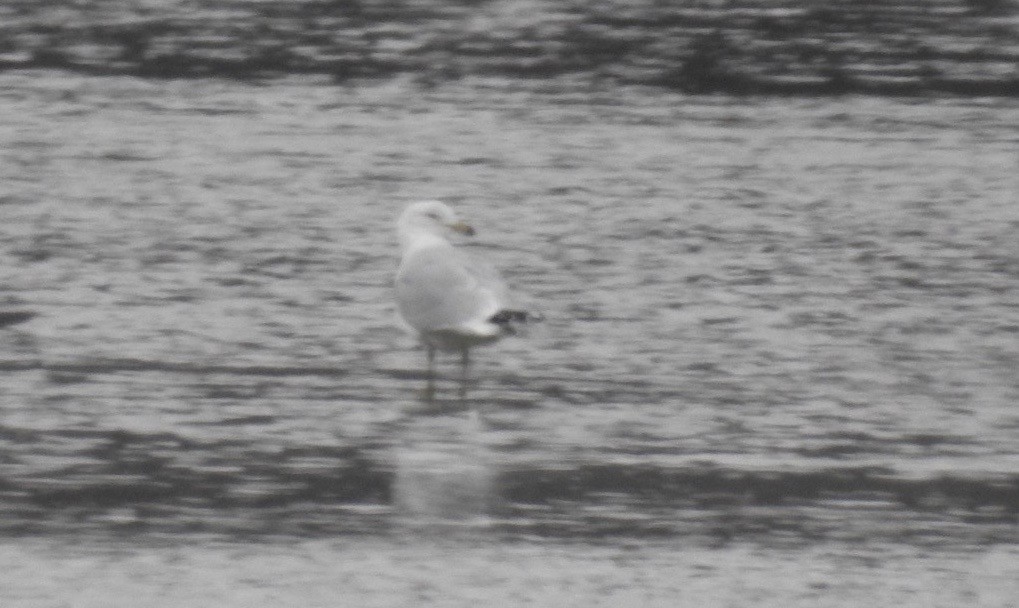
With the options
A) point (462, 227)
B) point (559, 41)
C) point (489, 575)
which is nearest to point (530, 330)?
point (462, 227)

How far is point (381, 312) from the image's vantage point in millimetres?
9344

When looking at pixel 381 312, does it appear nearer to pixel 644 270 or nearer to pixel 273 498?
pixel 644 270

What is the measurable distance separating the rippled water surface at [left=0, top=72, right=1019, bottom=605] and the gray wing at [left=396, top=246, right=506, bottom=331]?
228 millimetres

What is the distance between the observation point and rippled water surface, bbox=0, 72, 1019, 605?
6.82 m

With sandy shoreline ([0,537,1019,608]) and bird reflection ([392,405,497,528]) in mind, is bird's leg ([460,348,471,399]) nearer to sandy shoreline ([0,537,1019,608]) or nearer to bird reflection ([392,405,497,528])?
bird reflection ([392,405,497,528])

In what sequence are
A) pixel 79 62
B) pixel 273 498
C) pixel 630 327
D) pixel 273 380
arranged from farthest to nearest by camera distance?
pixel 79 62
pixel 630 327
pixel 273 380
pixel 273 498

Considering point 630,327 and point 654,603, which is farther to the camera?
point 630,327

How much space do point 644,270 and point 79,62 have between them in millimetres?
5966

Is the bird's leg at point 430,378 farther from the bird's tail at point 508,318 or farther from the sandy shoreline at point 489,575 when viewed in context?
the sandy shoreline at point 489,575

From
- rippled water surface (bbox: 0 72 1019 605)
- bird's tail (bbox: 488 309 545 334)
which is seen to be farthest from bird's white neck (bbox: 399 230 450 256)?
bird's tail (bbox: 488 309 545 334)

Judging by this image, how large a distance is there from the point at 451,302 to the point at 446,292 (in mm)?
61

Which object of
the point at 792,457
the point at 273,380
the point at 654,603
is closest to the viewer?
the point at 654,603

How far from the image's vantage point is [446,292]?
27.8 feet

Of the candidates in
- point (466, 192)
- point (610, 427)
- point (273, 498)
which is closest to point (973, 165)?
point (466, 192)
